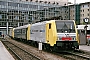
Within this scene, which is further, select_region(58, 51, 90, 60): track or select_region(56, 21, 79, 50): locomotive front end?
select_region(56, 21, 79, 50): locomotive front end

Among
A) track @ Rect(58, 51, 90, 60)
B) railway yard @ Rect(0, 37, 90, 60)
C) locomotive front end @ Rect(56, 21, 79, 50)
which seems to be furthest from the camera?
locomotive front end @ Rect(56, 21, 79, 50)

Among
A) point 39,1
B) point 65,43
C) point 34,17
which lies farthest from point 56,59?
point 39,1

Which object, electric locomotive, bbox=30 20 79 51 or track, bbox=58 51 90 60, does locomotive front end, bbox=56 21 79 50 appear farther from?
track, bbox=58 51 90 60

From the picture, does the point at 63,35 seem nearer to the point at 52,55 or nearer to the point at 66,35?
the point at 66,35

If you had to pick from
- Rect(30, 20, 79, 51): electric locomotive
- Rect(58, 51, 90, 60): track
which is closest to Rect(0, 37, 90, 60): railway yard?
Rect(58, 51, 90, 60): track

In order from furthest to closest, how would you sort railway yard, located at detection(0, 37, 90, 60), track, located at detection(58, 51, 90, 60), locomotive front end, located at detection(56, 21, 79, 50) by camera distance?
1. locomotive front end, located at detection(56, 21, 79, 50)
2. railway yard, located at detection(0, 37, 90, 60)
3. track, located at detection(58, 51, 90, 60)

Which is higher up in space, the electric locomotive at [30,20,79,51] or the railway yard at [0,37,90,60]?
the electric locomotive at [30,20,79,51]

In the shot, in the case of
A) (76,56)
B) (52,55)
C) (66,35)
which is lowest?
(52,55)

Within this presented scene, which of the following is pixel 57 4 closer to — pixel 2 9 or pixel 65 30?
pixel 2 9

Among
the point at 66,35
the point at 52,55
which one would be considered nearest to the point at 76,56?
the point at 66,35

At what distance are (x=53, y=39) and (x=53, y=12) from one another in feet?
243

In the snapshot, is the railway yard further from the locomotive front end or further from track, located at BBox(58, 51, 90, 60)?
the locomotive front end

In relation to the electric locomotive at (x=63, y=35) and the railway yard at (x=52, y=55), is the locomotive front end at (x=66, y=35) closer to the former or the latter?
the electric locomotive at (x=63, y=35)

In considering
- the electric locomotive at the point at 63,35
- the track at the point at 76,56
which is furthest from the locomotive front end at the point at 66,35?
the track at the point at 76,56
